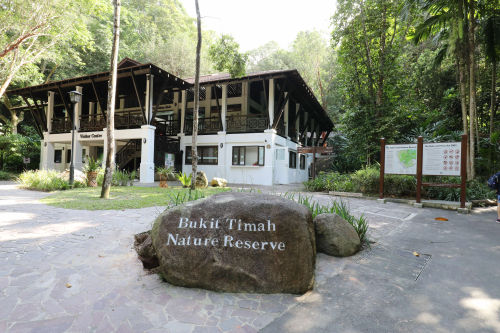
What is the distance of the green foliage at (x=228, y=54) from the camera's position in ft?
34.1

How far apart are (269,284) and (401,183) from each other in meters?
8.57

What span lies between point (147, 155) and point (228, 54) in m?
8.14

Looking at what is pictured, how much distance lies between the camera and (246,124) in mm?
16297

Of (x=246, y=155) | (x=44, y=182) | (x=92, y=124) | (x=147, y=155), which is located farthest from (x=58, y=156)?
(x=246, y=155)

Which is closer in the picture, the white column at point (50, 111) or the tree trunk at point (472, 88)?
the tree trunk at point (472, 88)

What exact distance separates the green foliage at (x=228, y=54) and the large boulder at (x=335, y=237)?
8.76m

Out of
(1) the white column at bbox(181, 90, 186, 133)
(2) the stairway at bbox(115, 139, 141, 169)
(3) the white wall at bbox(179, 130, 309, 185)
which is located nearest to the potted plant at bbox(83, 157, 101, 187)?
(2) the stairway at bbox(115, 139, 141, 169)

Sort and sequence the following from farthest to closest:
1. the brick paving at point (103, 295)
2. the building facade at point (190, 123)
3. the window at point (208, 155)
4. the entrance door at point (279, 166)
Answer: the window at point (208, 155), the entrance door at point (279, 166), the building facade at point (190, 123), the brick paving at point (103, 295)

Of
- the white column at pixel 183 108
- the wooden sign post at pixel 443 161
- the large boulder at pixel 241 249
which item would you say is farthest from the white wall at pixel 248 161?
the large boulder at pixel 241 249

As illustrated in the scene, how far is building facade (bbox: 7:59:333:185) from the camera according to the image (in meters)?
15.2

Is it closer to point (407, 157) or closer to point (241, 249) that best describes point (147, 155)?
point (407, 157)

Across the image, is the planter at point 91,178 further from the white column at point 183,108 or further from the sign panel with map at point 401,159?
the sign panel with map at point 401,159

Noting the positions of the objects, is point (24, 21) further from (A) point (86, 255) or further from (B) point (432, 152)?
(B) point (432, 152)

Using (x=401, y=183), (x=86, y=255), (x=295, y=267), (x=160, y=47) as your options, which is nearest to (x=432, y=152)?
(x=401, y=183)
